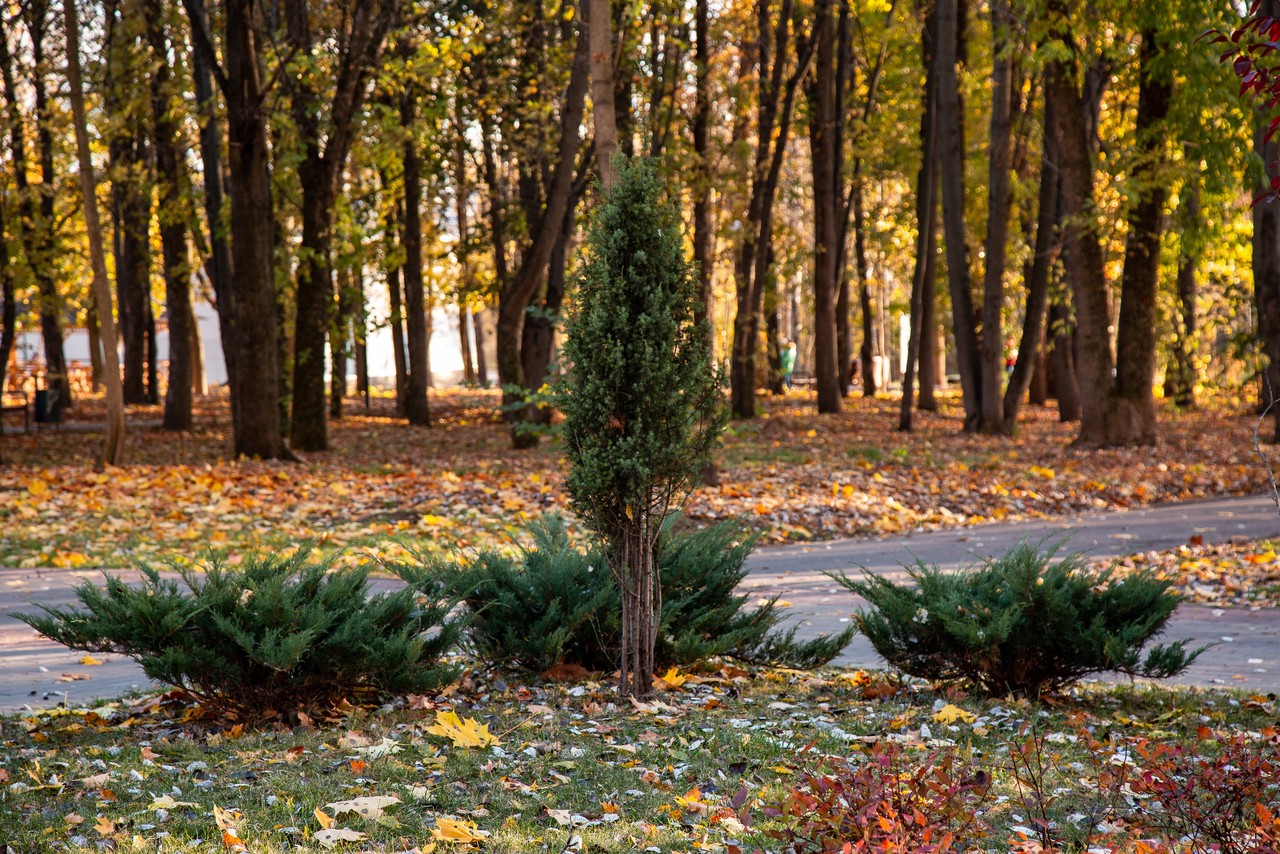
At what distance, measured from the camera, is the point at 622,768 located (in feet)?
14.9

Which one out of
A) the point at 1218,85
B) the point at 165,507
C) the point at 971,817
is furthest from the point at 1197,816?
the point at 1218,85

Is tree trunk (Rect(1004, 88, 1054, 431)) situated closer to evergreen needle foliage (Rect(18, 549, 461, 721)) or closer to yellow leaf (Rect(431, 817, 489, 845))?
evergreen needle foliage (Rect(18, 549, 461, 721))

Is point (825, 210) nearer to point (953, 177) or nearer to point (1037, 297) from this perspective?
point (1037, 297)

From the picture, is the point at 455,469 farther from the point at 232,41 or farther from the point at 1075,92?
the point at 1075,92

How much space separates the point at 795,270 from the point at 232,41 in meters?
17.3

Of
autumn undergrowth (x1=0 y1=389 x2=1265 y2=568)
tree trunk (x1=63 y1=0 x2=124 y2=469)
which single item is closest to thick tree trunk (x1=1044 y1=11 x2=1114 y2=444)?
autumn undergrowth (x1=0 y1=389 x2=1265 y2=568)

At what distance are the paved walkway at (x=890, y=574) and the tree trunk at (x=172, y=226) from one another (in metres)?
12.7

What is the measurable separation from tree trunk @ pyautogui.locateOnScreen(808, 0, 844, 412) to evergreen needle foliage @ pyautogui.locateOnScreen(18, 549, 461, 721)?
20.3 meters

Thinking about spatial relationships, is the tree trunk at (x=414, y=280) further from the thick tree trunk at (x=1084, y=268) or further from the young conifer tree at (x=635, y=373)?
the young conifer tree at (x=635, y=373)

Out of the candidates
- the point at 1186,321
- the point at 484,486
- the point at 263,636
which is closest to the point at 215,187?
the point at 484,486

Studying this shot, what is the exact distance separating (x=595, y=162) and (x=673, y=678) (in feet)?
32.1

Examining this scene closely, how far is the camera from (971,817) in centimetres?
331

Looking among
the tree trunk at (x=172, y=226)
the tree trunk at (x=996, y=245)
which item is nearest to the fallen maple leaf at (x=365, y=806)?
the tree trunk at (x=172, y=226)

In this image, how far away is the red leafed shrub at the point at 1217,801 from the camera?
10.9ft
